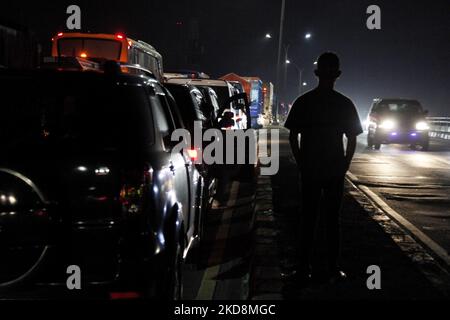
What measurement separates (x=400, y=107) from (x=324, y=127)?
19.7 meters

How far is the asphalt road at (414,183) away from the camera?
9.23 m

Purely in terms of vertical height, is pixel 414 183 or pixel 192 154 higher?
pixel 192 154

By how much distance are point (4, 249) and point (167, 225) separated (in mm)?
1052

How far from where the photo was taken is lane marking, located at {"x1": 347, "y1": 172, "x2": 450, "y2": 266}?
23.4ft

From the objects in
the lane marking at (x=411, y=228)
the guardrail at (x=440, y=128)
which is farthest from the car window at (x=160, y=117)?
the guardrail at (x=440, y=128)

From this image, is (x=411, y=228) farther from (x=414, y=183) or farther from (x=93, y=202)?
(x=93, y=202)

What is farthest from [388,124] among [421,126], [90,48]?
[90,48]

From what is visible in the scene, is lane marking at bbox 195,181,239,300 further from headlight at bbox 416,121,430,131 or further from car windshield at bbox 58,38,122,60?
headlight at bbox 416,121,430,131

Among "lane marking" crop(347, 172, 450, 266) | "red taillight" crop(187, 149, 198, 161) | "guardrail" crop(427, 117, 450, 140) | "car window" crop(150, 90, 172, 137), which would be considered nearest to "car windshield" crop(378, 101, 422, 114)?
"guardrail" crop(427, 117, 450, 140)

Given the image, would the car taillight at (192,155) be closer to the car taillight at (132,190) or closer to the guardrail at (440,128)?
the car taillight at (132,190)

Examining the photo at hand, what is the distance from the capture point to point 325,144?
18.8 feet

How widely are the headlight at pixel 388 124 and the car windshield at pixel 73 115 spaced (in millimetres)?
19732
